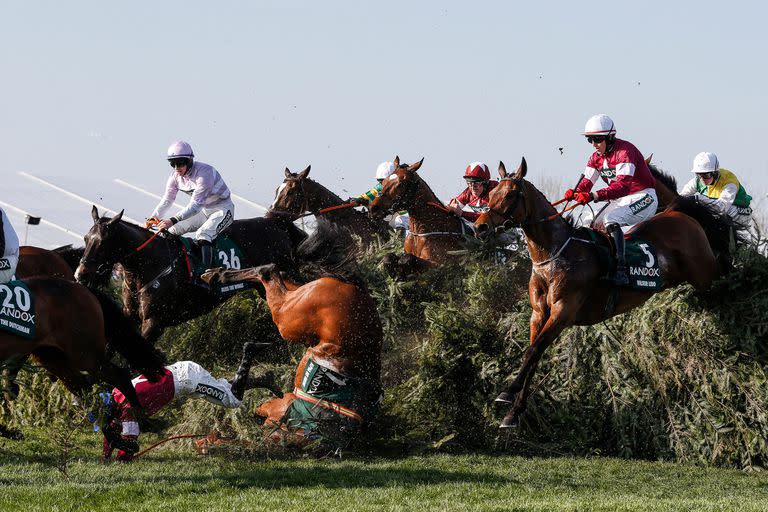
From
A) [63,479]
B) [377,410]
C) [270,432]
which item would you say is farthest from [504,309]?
[63,479]

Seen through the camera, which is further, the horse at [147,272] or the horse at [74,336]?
the horse at [147,272]

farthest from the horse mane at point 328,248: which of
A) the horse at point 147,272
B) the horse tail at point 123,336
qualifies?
the horse tail at point 123,336

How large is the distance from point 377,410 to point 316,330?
86 centimetres

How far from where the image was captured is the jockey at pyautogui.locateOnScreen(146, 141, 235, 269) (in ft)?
35.8

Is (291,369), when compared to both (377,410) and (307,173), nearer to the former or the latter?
(377,410)

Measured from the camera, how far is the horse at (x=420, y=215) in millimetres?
10734

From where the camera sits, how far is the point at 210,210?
36.5 ft

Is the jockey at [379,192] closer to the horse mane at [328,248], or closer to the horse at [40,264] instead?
the horse mane at [328,248]

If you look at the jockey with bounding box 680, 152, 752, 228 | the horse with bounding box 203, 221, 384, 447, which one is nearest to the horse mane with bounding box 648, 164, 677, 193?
the jockey with bounding box 680, 152, 752, 228

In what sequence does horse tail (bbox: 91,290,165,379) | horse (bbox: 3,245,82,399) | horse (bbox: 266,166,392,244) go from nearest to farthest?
horse tail (bbox: 91,290,165,379) < horse (bbox: 3,245,82,399) < horse (bbox: 266,166,392,244)

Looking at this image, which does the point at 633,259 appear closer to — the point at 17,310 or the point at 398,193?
the point at 398,193

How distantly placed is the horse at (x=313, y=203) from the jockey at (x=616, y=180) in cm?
356

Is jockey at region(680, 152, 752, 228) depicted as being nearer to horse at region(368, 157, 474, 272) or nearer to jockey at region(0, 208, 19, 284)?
horse at region(368, 157, 474, 272)

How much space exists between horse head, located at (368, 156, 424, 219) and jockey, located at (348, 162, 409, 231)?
0.12 meters
